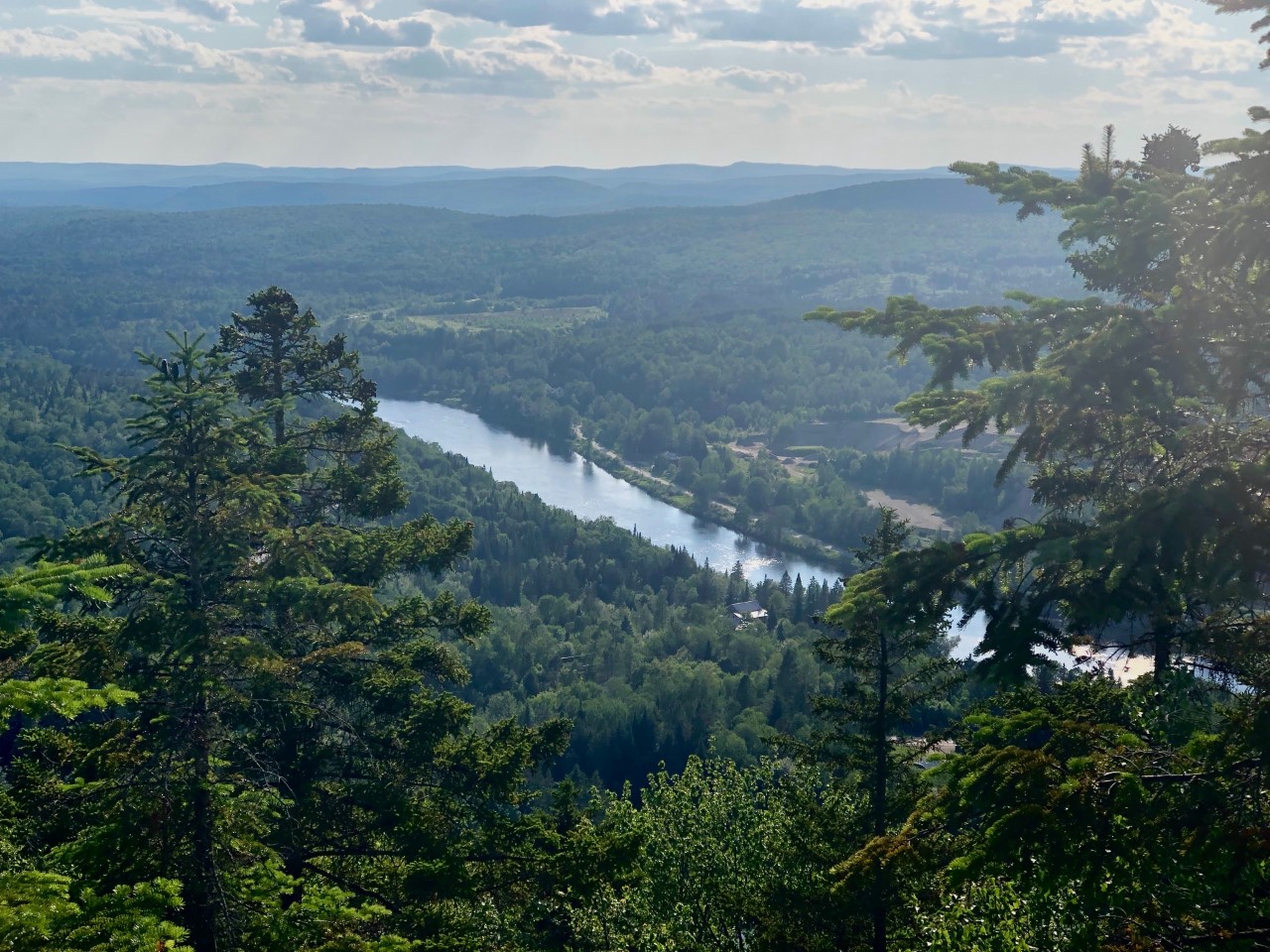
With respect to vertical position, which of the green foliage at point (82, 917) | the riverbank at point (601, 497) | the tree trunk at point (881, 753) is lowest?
the riverbank at point (601, 497)

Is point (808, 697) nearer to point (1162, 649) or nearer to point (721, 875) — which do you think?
point (721, 875)

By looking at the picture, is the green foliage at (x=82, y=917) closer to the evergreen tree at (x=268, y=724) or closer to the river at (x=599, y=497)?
the evergreen tree at (x=268, y=724)

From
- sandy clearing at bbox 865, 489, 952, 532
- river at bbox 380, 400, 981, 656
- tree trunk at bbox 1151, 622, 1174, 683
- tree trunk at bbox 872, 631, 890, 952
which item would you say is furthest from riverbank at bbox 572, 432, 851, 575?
tree trunk at bbox 1151, 622, 1174, 683

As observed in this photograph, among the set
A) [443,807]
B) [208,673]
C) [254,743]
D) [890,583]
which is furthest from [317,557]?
[890,583]

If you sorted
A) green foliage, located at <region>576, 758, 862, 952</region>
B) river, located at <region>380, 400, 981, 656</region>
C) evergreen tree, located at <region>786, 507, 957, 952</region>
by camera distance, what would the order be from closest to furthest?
green foliage, located at <region>576, 758, 862, 952</region> → evergreen tree, located at <region>786, 507, 957, 952</region> → river, located at <region>380, 400, 981, 656</region>

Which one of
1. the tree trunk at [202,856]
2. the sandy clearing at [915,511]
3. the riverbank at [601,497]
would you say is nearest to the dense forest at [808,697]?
the tree trunk at [202,856]

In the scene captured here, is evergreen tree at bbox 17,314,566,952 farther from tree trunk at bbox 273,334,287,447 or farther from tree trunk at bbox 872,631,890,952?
tree trunk at bbox 872,631,890,952

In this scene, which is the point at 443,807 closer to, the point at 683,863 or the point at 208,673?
the point at 683,863

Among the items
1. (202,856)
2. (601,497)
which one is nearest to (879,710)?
(202,856)
